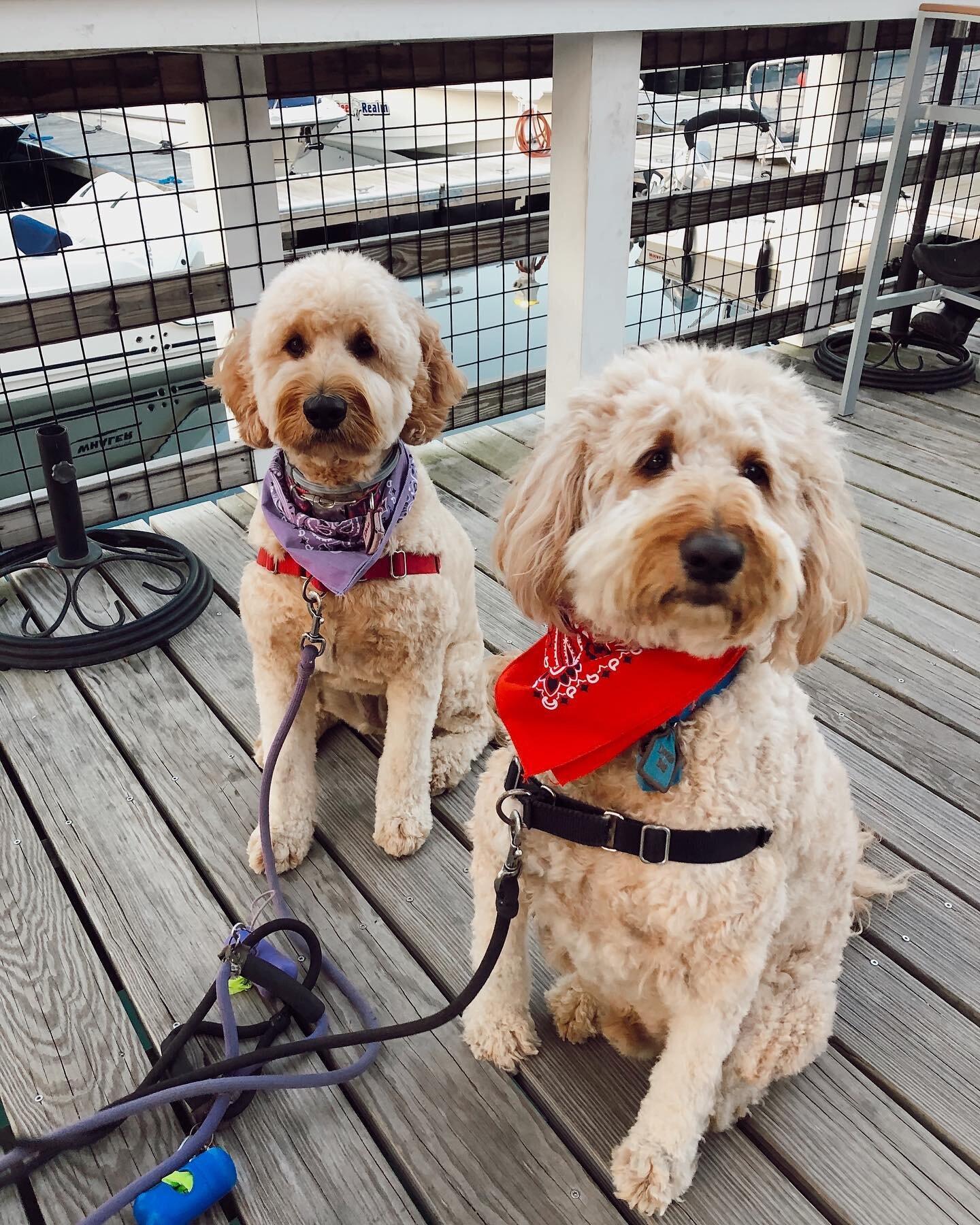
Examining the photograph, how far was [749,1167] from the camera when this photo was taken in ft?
4.31

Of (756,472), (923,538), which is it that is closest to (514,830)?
(756,472)

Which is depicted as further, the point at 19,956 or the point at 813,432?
the point at 19,956

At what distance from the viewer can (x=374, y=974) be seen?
1.60m

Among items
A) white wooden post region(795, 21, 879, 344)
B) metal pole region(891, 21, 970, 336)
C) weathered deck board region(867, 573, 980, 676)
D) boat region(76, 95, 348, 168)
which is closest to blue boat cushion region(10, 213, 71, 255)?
boat region(76, 95, 348, 168)

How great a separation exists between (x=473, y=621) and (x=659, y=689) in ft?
3.32

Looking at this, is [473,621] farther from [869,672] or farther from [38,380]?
[38,380]

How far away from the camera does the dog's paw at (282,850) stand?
177cm

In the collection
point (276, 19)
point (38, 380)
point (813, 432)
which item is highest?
point (276, 19)

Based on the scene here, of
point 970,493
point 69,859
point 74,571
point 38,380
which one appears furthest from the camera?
point 38,380

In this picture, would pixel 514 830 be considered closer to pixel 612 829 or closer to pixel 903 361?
pixel 612 829

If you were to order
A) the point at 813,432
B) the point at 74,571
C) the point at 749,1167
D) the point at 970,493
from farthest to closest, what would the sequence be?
the point at 970,493 → the point at 74,571 → the point at 749,1167 → the point at 813,432

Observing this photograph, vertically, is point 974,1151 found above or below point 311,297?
below

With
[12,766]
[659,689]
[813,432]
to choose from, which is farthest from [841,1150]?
[12,766]

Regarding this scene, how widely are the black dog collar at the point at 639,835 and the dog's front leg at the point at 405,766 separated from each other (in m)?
0.65
